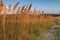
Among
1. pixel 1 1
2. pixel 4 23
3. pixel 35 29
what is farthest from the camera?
pixel 35 29

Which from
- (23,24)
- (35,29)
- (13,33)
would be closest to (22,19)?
(23,24)

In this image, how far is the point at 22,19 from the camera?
3854 millimetres

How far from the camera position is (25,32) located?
3.76 m

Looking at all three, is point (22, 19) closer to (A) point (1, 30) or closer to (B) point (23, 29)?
(B) point (23, 29)

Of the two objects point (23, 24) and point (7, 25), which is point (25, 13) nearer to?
point (23, 24)

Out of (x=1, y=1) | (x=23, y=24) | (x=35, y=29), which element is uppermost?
(x=1, y=1)

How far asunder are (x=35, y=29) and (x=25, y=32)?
2.36 metres

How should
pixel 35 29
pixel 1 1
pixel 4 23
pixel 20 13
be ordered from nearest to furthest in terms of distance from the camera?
pixel 1 1, pixel 4 23, pixel 20 13, pixel 35 29

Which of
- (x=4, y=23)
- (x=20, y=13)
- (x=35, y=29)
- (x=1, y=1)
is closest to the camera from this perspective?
(x=1, y=1)

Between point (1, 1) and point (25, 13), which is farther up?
point (1, 1)

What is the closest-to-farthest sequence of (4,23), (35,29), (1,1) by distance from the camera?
(1,1) → (4,23) → (35,29)

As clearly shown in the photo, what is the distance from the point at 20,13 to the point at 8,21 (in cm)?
28

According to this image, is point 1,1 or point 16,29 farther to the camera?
point 16,29

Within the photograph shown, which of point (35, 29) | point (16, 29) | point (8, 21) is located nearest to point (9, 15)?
point (8, 21)
